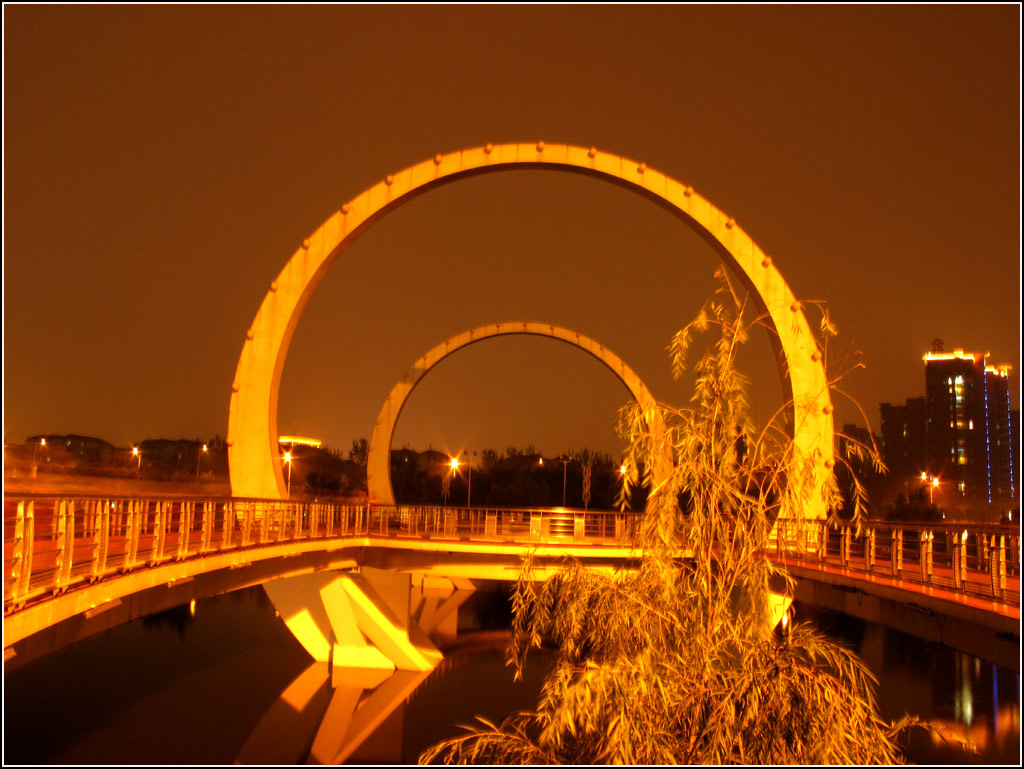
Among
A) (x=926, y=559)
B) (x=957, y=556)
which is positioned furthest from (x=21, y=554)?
(x=926, y=559)

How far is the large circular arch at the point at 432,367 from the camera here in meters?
38.0

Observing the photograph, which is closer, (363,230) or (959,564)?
(959,564)

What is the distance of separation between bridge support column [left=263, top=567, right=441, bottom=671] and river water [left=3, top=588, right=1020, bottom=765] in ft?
3.26

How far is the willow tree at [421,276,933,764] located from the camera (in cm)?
636

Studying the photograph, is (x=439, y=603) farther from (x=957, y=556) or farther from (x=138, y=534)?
(x=957, y=556)

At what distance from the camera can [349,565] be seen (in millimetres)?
20625

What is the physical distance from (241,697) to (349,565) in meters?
4.57

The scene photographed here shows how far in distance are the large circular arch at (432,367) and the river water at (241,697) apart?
7.43 meters

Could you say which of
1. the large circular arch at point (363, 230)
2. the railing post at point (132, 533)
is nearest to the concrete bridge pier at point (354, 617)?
the large circular arch at point (363, 230)

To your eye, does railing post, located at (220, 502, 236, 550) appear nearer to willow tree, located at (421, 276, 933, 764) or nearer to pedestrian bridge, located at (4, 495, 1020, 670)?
pedestrian bridge, located at (4, 495, 1020, 670)

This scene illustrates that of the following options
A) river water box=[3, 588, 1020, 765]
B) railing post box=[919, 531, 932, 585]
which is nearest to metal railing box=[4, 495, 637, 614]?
railing post box=[919, 531, 932, 585]

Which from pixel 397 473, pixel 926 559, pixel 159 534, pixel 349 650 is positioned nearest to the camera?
pixel 159 534

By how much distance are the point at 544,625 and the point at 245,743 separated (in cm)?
1304

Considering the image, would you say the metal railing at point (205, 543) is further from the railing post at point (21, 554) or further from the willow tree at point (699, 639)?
the willow tree at point (699, 639)
